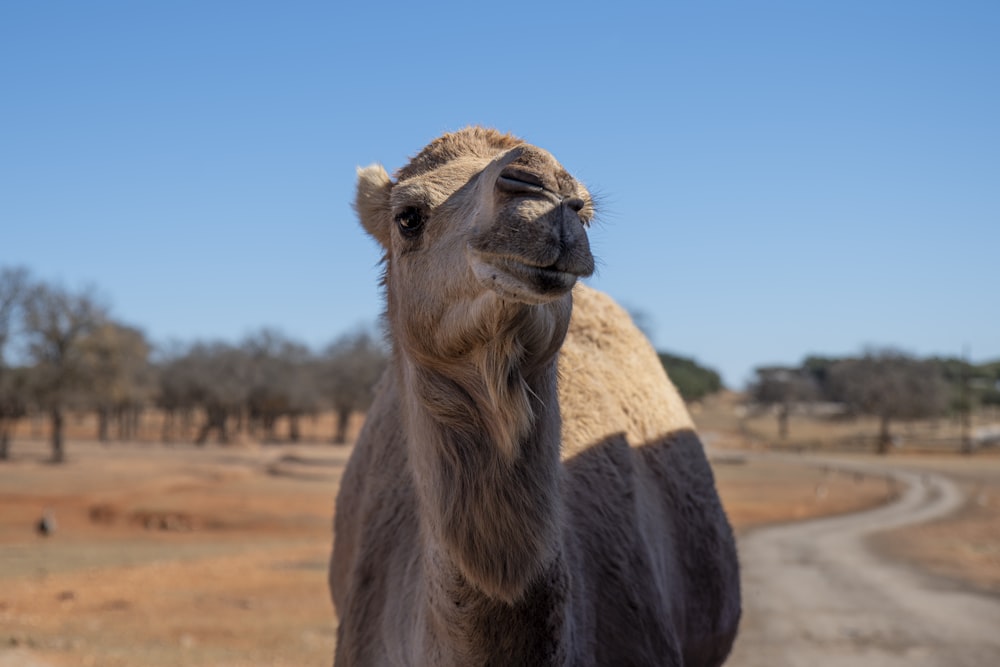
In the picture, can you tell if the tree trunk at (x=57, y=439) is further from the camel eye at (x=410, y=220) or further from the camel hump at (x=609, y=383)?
the camel eye at (x=410, y=220)

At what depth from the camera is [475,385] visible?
2.87 meters

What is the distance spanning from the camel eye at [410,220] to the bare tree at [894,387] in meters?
62.0

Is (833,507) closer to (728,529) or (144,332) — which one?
(728,529)

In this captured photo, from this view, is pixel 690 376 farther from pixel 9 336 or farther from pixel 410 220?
pixel 410 220

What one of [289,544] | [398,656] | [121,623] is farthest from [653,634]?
[289,544]

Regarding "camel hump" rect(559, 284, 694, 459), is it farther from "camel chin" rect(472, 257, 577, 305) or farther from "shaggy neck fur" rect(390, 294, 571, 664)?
"camel chin" rect(472, 257, 577, 305)

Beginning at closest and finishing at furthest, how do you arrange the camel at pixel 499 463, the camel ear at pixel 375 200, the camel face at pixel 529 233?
the camel face at pixel 529 233 → the camel at pixel 499 463 → the camel ear at pixel 375 200

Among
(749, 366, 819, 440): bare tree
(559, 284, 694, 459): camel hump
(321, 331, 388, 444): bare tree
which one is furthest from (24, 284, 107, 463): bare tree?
(749, 366, 819, 440): bare tree

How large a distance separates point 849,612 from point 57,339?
3841cm

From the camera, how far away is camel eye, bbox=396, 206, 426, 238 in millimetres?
3059

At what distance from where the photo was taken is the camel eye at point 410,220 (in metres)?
3.06

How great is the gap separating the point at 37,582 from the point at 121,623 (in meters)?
4.17

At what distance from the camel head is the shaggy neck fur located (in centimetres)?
6

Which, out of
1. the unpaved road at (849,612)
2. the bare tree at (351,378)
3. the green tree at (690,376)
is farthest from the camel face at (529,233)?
the bare tree at (351,378)
